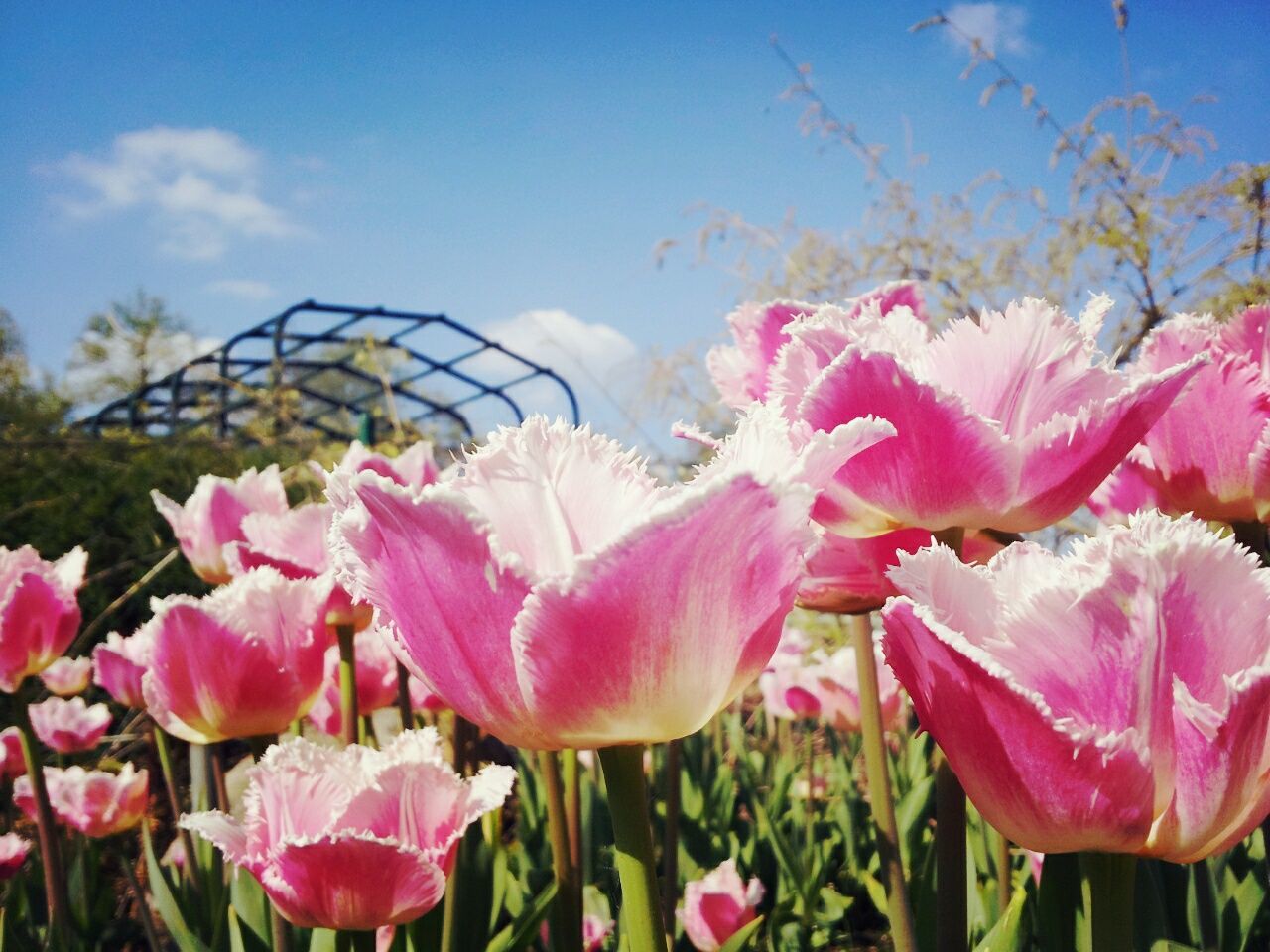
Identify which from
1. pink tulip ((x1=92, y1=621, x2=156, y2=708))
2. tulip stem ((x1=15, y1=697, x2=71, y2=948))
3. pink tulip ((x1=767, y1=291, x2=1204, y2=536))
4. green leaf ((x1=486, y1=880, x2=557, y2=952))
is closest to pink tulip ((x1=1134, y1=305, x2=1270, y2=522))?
pink tulip ((x1=767, y1=291, x2=1204, y2=536))

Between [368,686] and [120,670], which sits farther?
[120,670]

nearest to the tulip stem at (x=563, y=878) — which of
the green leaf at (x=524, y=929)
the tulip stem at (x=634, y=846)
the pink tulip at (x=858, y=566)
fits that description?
the green leaf at (x=524, y=929)

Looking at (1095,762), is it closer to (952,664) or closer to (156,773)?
(952,664)

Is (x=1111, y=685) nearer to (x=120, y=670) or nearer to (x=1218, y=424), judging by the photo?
(x=1218, y=424)

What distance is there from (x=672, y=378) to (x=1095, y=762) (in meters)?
3.20

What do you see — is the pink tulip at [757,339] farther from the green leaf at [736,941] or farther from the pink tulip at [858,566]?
the green leaf at [736,941]

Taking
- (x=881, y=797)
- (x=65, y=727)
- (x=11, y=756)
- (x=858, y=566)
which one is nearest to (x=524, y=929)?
(x=881, y=797)

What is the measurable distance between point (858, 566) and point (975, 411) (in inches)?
6.0

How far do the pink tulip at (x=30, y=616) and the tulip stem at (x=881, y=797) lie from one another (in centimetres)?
108

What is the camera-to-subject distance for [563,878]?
900mm

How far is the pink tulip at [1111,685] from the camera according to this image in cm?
35

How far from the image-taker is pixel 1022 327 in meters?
0.48

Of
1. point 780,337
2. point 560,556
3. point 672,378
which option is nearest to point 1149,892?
point 780,337

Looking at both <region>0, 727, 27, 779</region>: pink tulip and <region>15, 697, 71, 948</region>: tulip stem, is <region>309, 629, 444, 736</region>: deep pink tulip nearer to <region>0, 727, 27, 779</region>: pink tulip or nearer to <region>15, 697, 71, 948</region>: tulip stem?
<region>15, 697, 71, 948</region>: tulip stem
